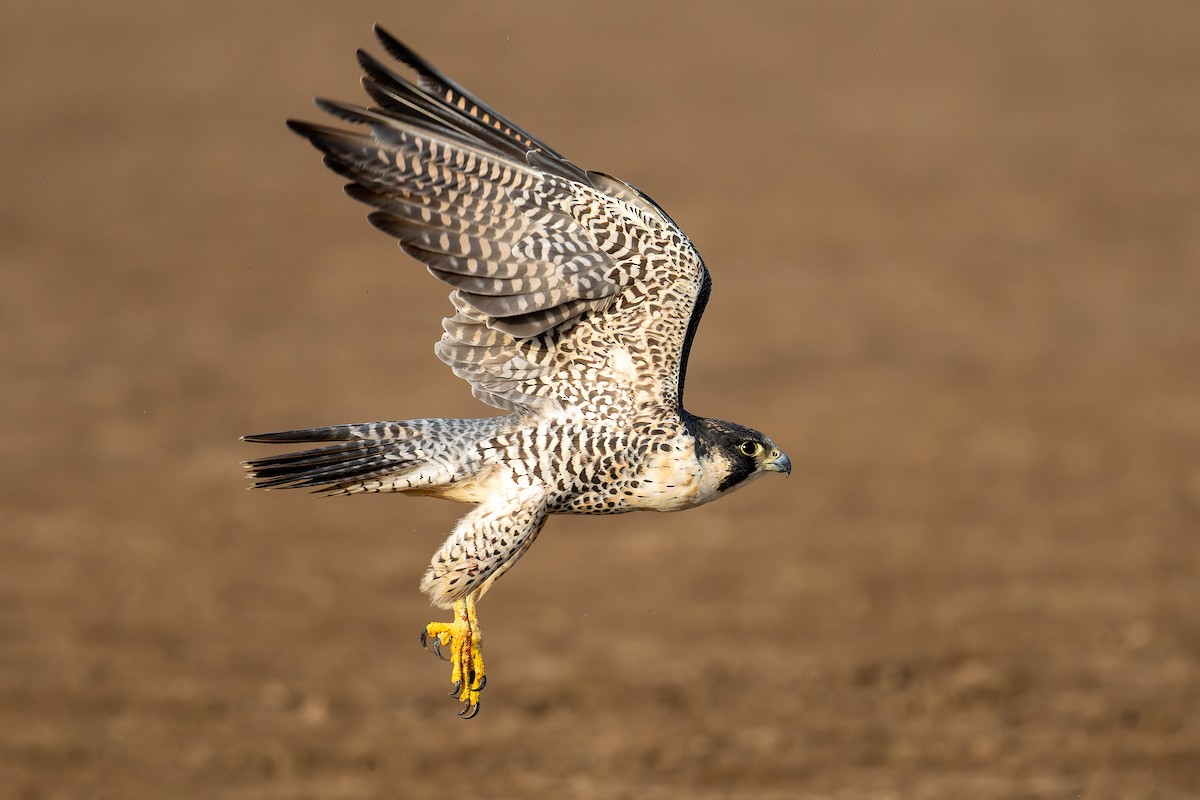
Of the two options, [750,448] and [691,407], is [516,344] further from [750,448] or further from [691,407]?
[691,407]

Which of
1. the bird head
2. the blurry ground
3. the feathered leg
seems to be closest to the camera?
the feathered leg

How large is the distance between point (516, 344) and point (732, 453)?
1218 mm

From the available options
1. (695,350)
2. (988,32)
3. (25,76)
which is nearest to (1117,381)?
(695,350)

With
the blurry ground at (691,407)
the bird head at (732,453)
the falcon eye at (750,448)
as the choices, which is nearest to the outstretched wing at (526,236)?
the bird head at (732,453)

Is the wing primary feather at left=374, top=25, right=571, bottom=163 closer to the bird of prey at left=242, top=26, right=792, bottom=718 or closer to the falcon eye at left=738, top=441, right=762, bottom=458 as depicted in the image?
the bird of prey at left=242, top=26, right=792, bottom=718

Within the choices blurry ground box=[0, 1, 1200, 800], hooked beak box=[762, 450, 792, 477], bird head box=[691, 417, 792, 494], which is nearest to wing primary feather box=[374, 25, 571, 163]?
bird head box=[691, 417, 792, 494]

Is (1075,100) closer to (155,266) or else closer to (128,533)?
(155,266)

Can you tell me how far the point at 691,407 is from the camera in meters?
21.7

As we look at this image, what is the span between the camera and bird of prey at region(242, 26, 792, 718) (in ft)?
24.2

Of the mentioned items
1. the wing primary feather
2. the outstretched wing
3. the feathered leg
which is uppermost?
the wing primary feather

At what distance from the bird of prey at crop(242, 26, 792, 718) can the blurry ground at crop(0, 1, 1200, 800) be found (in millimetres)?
7802

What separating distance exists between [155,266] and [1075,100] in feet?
58.5

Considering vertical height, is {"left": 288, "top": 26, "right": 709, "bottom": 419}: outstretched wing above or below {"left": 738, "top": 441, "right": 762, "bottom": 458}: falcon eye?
above

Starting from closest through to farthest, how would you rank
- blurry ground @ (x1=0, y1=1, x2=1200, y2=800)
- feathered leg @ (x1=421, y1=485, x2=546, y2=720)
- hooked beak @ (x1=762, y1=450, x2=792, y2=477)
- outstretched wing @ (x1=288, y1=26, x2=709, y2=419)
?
outstretched wing @ (x1=288, y1=26, x2=709, y2=419) → feathered leg @ (x1=421, y1=485, x2=546, y2=720) → hooked beak @ (x1=762, y1=450, x2=792, y2=477) → blurry ground @ (x1=0, y1=1, x2=1200, y2=800)
